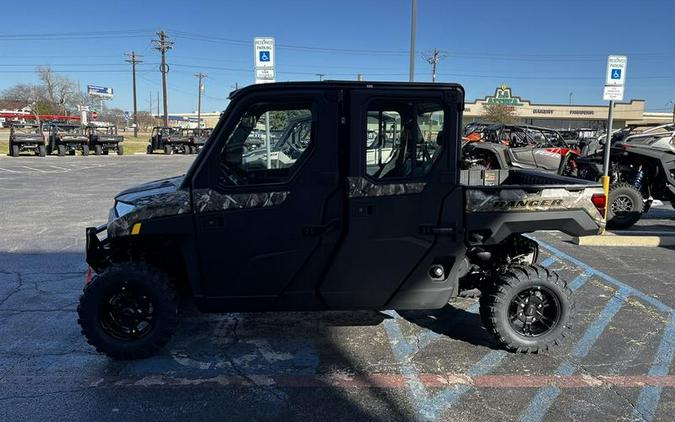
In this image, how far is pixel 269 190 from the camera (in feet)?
11.7

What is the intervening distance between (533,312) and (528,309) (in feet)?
0.17

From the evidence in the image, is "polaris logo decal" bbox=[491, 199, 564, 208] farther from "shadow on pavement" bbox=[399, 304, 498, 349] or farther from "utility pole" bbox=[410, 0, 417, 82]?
"utility pole" bbox=[410, 0, 417, 82]

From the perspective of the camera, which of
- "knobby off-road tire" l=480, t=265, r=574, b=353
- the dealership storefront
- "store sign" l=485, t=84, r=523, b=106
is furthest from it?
the dealership storefront

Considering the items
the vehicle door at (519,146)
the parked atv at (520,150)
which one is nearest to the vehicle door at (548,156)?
the parked atv at (520,150)

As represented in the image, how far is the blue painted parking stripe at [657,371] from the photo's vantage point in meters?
3.24

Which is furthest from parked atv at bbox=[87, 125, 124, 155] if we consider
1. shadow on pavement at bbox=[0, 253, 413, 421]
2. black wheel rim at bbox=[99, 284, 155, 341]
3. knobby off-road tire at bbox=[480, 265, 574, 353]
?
knobby off-road tire at bbox=[480, 265, 574, 353]

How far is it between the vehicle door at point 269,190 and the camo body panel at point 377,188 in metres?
0.12

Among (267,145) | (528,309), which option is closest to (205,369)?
(267,145)

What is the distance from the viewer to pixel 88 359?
3.91 metres

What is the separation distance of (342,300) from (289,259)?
53cm

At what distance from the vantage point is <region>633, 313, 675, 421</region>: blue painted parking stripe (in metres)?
3.24

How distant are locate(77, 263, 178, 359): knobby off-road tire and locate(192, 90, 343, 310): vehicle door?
1.43 feet

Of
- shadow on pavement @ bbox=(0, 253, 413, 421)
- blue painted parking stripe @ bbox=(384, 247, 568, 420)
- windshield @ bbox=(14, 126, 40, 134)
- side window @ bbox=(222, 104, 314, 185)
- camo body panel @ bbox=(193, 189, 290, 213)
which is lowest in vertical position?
shadow on pavement @ bbox=(0, 253, 413, 421)

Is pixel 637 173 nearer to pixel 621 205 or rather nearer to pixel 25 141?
pixel 621 205
